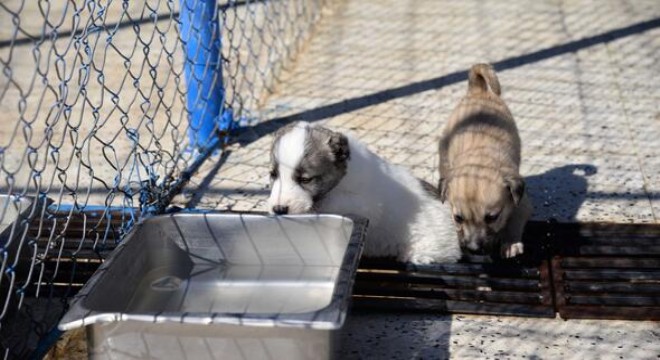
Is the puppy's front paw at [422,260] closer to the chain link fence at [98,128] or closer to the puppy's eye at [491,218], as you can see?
the puppy's eye at [491,218]

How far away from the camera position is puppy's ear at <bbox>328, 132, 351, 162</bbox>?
12.8 ft

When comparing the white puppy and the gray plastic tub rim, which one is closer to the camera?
the gray plastic tub rim

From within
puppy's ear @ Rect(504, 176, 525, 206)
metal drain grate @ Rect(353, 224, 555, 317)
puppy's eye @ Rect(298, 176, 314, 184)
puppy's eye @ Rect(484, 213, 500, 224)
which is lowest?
metal drain grate @ Rect(353, 224, 555, 317)

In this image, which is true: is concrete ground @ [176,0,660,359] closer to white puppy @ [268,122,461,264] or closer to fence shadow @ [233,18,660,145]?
fence shadow @ [233,18,660,145]

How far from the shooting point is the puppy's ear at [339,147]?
3.89 metres

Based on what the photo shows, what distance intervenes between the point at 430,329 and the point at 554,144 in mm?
1906

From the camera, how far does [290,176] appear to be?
387 cm

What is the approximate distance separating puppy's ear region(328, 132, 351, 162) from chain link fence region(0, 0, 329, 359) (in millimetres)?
844

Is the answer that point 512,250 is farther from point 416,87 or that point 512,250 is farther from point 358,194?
point 416,87

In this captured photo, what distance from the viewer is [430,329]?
11.7 ft

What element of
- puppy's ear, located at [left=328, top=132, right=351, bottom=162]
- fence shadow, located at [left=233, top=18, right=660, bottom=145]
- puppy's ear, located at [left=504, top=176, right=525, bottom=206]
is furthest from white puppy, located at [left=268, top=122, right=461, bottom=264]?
fence shadow, located at [left=233, top=18, right=660, bottom=145]

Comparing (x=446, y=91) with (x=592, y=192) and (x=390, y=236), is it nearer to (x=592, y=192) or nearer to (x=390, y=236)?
(x=592, y=192)

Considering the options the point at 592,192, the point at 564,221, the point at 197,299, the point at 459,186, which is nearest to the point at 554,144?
the point at 592,192

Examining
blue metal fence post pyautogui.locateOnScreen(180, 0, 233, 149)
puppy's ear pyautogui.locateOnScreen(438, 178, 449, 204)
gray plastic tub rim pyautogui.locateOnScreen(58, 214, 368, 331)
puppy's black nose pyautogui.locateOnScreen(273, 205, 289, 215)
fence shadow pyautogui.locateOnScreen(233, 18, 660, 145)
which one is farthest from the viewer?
fence shadow pyautogui.locateOnScreen(233, 18, 660, 145)
